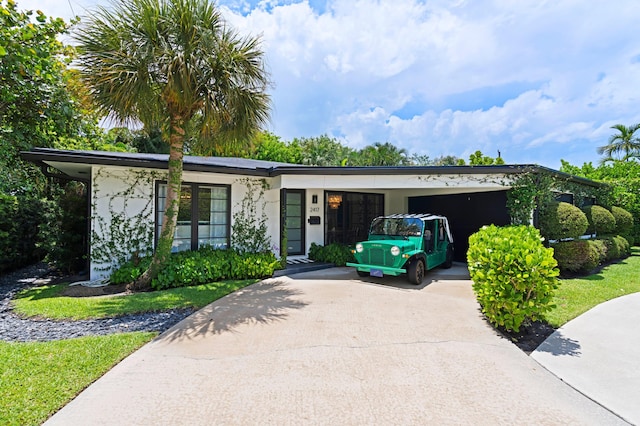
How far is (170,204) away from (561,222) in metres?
9.71

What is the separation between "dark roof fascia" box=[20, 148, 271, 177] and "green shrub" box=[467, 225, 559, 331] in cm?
667

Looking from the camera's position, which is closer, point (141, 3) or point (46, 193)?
point (141, 3)

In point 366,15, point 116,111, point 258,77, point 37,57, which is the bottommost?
point 116,111

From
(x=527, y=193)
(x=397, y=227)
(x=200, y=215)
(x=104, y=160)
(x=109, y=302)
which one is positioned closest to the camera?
(x=109, y=302)

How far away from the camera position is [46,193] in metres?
12.1

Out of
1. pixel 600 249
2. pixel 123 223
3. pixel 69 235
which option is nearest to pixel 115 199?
pixel 123 223

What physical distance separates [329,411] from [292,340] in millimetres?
1558

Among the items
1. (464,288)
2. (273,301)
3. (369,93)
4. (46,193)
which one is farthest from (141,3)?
(369,93)

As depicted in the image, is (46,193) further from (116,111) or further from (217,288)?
(217,288)

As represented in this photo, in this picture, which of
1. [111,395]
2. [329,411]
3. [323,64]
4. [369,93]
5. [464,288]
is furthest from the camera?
[369,93]

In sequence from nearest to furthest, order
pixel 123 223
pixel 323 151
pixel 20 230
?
pixel 123 223 → pixel 20 230 → pixel 323 151

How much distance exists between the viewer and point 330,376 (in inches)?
125

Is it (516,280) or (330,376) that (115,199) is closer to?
(330,376)

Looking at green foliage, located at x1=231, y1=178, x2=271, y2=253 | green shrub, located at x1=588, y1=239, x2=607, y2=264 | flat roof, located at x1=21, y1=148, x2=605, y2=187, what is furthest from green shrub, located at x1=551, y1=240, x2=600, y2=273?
green foliage, located at x1=231, y1=178, x2=271, y2=253
